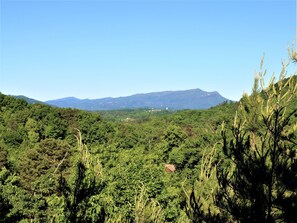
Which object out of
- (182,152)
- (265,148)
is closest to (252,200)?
(265,148)

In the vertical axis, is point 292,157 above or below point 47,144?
above

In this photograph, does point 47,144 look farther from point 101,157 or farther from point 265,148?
point 265,148

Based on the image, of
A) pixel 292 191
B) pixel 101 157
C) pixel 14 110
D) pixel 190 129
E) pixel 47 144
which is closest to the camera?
pixel 292 191

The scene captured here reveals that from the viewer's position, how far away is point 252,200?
8.10 m

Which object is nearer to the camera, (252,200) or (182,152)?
(252,200)

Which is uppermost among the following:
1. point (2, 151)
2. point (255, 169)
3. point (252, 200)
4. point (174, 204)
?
point (255, 169)

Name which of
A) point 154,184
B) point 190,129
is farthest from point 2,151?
point 190,129

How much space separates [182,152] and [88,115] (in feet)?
109

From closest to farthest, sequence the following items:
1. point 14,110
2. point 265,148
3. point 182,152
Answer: point 265,148, point 182,152, point 14,110

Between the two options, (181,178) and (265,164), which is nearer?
(265,164)

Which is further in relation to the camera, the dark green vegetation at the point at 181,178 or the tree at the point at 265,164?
the dark green vegetation at the point at 181,178

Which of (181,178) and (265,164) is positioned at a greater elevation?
(265,164)

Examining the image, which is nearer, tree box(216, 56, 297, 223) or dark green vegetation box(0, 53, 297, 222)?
tree box(216, 56, 297, 223)

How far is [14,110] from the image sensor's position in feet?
221
